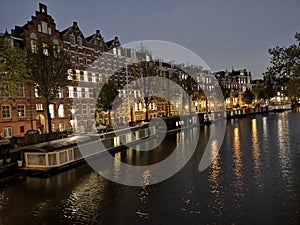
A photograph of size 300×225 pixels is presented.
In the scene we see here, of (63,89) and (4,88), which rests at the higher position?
(63,89)

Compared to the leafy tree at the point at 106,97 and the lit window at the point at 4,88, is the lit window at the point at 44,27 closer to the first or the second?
the leafy tree at the point at 106,97

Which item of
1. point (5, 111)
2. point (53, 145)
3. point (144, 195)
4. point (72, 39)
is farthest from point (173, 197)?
point (72, 39)

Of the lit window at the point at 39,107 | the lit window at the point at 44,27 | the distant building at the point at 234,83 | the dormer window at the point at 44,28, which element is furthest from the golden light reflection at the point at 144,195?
the distant building at the point at 234,83

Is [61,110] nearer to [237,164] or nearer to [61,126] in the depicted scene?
[61,126]

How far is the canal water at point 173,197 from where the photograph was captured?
10.1 m

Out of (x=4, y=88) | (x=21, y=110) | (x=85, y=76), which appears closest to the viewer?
(x=4, y=88)

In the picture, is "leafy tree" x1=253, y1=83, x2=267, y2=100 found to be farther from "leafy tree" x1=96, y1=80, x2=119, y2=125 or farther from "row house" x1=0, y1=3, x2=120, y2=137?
"leafy tree" x1=96, y1=80, x2=119, y2=125

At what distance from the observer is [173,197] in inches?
488

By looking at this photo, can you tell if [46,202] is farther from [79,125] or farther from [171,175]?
[79,125]

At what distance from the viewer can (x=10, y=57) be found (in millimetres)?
21875

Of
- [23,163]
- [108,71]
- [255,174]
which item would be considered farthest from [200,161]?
[108,71]

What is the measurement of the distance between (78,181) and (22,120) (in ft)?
74.1

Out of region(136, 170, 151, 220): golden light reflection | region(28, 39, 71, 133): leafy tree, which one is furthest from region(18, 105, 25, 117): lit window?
region(136, 170, 151, 220): golden light reflection

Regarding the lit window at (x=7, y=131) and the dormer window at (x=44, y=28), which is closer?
the lit window at (x=7, y=131)
